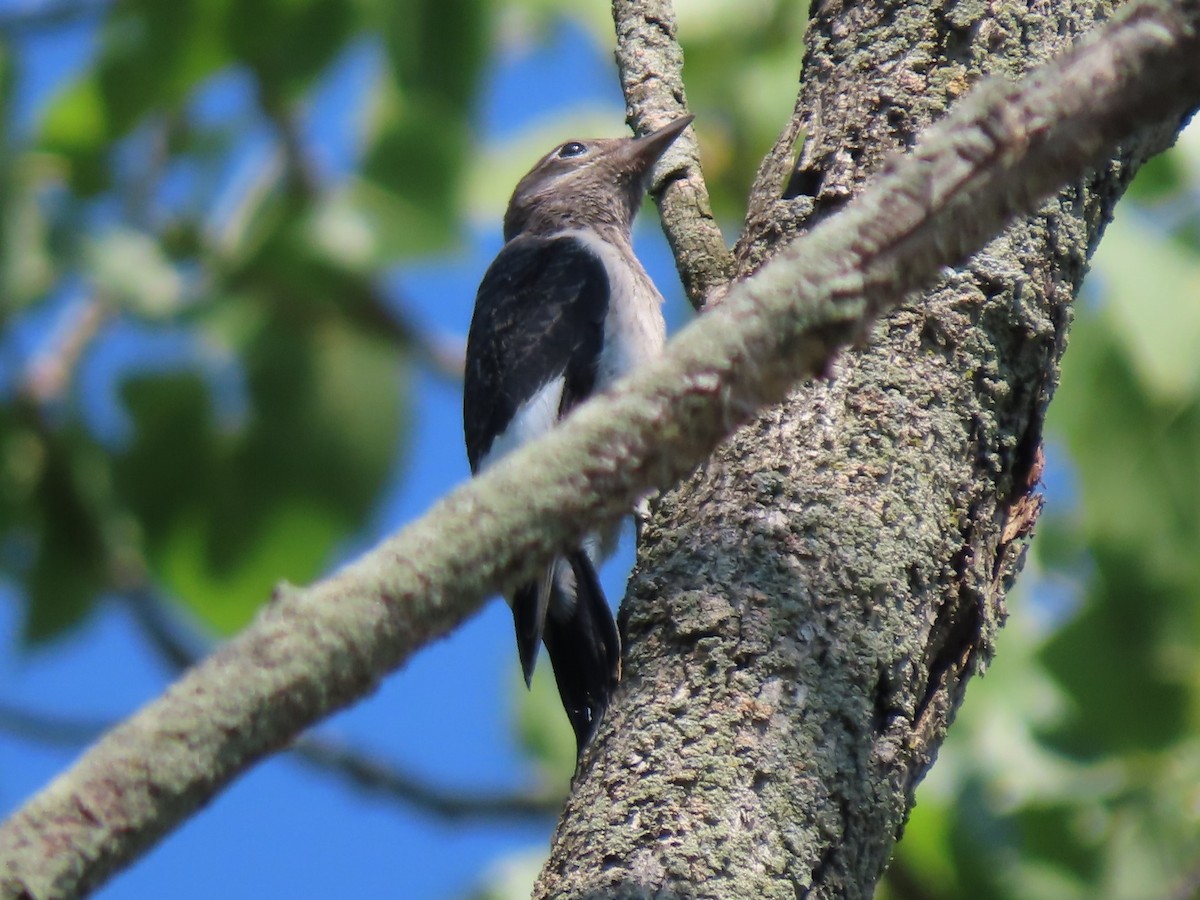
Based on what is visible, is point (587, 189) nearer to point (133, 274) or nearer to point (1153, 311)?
point (133, 274)

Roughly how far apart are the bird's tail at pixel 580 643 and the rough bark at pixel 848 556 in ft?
2.06

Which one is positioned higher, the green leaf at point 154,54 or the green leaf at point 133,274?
the green leaf at point 154,54

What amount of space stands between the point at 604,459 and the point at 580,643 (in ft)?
6.04

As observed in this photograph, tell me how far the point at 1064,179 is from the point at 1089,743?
3.54 meters

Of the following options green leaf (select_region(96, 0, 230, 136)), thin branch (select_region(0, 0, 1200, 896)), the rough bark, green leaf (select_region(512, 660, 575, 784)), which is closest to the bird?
the rough bark

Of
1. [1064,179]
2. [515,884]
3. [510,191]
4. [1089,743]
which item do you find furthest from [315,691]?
[510,191]

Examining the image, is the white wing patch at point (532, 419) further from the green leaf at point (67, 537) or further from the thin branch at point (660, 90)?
the green leaf at point (67, 537)

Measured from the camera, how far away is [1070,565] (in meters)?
5.62

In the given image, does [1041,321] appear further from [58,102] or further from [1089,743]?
[58,102]

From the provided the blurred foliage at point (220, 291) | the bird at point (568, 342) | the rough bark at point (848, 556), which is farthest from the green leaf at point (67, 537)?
the rough bark at point (848, 556)

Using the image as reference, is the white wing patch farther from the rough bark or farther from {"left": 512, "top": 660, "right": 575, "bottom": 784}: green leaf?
{"left": 512, "top": 660, "right": 575, "bottom": 784}: green leaf

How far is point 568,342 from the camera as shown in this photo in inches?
166

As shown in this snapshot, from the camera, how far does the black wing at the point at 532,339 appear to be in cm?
418

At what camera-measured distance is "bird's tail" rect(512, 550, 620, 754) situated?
2.94 meters
